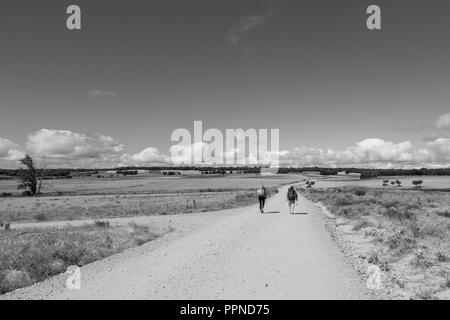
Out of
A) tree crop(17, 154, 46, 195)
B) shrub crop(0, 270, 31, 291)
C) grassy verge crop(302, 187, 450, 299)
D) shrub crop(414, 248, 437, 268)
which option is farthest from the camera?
tree crop(17, 154, 46, 195)

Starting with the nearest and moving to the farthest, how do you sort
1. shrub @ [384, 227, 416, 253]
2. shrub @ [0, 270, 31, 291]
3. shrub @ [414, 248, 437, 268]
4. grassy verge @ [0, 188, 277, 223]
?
shrub @ [0, 270, 31, 291] < shrub @ [414, 248, 437, 268] < shrub @ [384, 227, 416, 253] < grassy verge @ [0, 188, 277, 223]

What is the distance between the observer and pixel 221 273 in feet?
32.6

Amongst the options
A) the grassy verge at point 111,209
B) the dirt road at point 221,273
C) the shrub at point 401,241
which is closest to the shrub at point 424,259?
the shrub at point 401,241

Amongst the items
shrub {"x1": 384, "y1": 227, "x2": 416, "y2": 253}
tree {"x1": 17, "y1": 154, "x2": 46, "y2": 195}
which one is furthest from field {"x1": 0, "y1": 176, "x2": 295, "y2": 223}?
shrub {"x1": 384, "y1": 227, "x2": 416, "y2": 253}

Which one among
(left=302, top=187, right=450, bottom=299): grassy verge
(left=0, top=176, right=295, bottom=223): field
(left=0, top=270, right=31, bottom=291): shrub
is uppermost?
(left=302, top=187, right=450, bottom=299): grassy verge

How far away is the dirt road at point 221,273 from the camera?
836 centimetres

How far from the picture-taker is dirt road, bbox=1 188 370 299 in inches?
329

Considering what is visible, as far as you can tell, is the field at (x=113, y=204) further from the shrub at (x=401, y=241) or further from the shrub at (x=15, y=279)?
the shrub at (x=15, y=279)

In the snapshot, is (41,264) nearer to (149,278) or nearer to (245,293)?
(149,278)

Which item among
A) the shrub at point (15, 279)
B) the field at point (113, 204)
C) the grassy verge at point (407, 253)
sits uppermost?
the grassy verge at point (407, 253)

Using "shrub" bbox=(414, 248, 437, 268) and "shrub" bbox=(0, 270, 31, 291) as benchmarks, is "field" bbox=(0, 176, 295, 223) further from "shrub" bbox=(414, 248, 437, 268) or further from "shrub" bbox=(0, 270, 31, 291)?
"shrub" bbox=(414, 248, 437, 268)

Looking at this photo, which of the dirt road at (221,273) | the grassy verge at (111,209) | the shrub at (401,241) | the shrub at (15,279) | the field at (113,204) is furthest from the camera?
the field at (113,204)

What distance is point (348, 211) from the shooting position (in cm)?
2770
